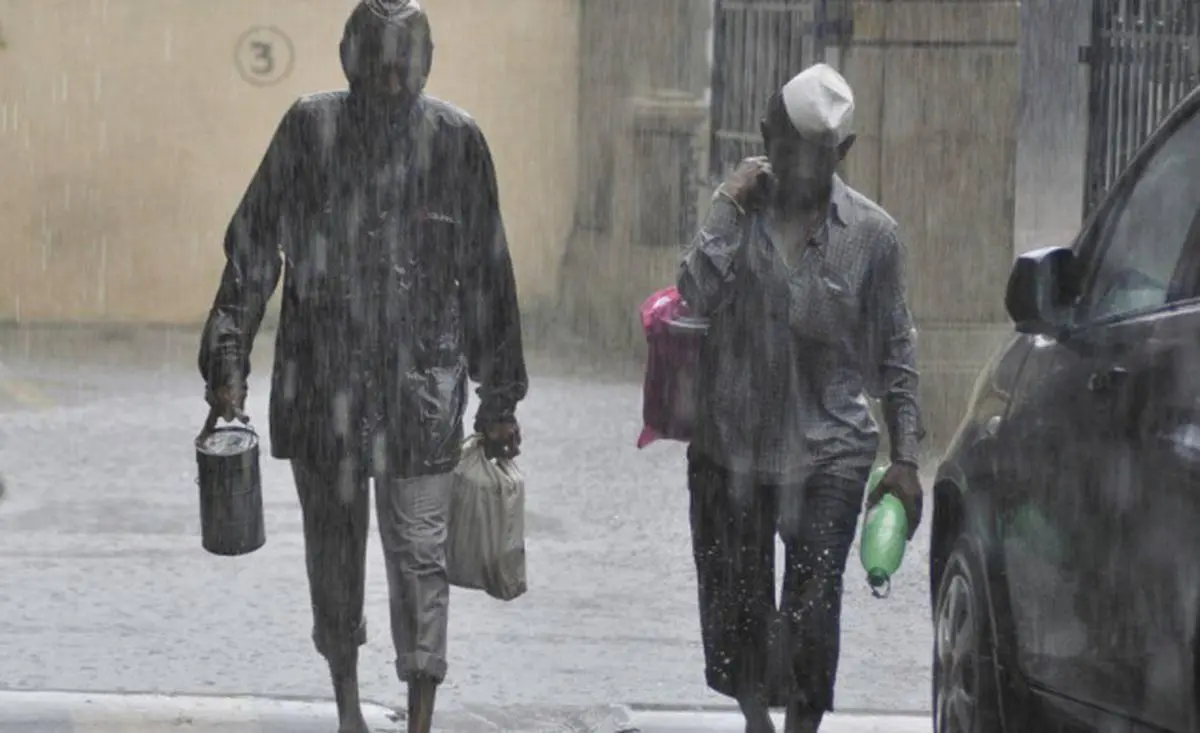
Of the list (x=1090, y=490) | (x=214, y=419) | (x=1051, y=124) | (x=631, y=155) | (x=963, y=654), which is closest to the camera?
(x=1090, y=490)

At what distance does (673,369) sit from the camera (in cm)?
647

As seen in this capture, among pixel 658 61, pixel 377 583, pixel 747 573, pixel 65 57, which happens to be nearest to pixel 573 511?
pixel 377 583

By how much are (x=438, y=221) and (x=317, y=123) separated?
0.37m

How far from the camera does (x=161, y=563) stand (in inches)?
377

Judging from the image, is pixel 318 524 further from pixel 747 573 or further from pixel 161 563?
pixel 161 563

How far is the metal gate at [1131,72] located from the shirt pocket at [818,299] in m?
6.19

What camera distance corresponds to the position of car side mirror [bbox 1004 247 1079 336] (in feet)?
17.4

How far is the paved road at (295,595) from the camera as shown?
25.3 ft

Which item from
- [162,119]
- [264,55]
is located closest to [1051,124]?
[264,55]

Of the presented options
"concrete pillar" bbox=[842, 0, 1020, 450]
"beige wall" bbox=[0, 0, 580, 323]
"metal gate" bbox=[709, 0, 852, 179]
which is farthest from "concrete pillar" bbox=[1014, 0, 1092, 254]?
"beige wall" bbox=[0, 0, 580, 323]

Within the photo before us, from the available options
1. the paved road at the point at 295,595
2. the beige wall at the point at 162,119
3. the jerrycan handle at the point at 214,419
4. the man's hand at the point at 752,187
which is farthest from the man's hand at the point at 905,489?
the beige wall at the point at 162,119

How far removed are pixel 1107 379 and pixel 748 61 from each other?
10.3 metres

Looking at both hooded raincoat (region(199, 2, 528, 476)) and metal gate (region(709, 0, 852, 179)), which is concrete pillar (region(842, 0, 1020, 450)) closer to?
metal gate (region(709, 0, 852, 179))

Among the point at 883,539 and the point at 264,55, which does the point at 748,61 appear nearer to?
the point at 264,55
